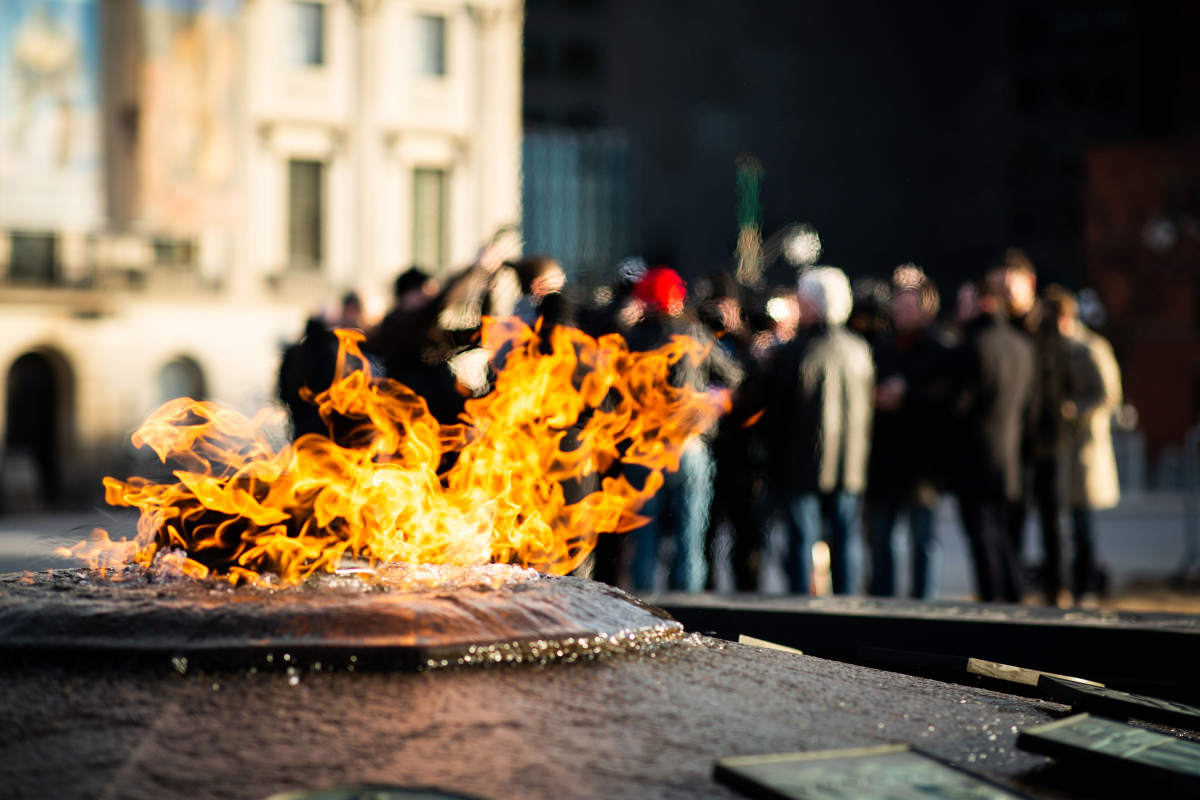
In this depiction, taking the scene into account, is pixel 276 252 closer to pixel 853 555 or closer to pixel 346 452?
pixel 853 555

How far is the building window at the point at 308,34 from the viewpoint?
25.8 m

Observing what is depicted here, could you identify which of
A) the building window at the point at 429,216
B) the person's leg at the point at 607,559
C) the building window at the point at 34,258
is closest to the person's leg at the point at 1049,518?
the person's leg at the point at 607,559

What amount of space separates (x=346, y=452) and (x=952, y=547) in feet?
29.7

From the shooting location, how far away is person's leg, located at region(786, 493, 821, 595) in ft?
18.8

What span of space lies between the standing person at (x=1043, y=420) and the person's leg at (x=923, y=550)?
2.21 ft

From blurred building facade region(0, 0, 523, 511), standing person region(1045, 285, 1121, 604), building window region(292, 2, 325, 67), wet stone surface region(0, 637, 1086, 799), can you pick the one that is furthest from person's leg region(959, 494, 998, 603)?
building window region(292, 2, 325, 67)

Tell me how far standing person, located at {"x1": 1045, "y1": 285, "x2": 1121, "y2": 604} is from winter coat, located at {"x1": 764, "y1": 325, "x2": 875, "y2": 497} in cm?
176

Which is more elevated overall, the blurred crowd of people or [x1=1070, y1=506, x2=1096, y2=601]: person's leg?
the blurred crowd of people

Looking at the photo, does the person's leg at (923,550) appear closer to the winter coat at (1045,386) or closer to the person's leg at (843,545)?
the person's leg at (843,545)

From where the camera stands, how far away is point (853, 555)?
579 cm

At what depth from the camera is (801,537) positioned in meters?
5.86

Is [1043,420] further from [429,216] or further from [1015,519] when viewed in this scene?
[429,216]

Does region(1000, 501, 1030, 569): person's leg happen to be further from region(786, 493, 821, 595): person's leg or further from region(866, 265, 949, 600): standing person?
region(786, 493, 821, 595): person's leg

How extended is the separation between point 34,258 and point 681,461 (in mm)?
21267
